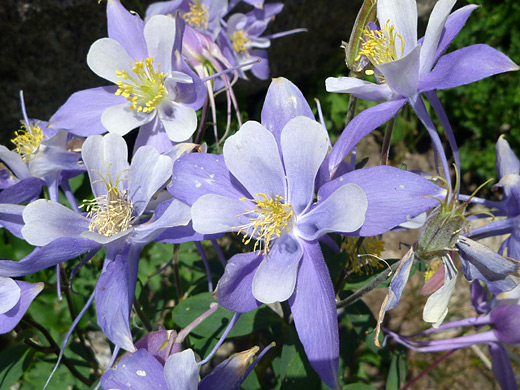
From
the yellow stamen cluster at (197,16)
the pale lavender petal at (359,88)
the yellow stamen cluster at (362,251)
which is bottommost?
the yellow stamen cluster at (362,251)

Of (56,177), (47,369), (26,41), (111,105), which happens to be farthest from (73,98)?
(47,369)

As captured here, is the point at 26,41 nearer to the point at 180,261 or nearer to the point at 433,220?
the point at 180,261

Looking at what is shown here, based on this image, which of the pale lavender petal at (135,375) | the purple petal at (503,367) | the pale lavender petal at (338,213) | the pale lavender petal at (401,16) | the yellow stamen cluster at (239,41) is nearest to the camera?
the pale lavender petal at (338,213)

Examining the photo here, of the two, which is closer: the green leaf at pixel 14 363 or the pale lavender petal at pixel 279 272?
the pale lavender petal at pixel 279 272

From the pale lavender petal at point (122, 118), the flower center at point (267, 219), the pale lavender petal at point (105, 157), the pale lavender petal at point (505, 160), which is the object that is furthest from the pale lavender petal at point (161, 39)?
the pale lavender petal at point (505, 160)

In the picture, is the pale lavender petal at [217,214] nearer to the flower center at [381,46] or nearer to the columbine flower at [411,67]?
the columbine flower at [411,67]

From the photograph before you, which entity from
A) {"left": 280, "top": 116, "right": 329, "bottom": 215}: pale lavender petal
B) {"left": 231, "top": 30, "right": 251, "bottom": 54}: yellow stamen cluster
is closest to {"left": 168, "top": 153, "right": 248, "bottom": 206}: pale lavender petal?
{"left": 280, "top": 116, "right": 329, "bottom": 215}: pale lavender petal

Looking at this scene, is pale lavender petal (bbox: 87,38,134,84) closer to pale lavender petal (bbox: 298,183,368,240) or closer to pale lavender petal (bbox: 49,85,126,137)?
pale lavender petal (bbox: 49,85,126,137)
